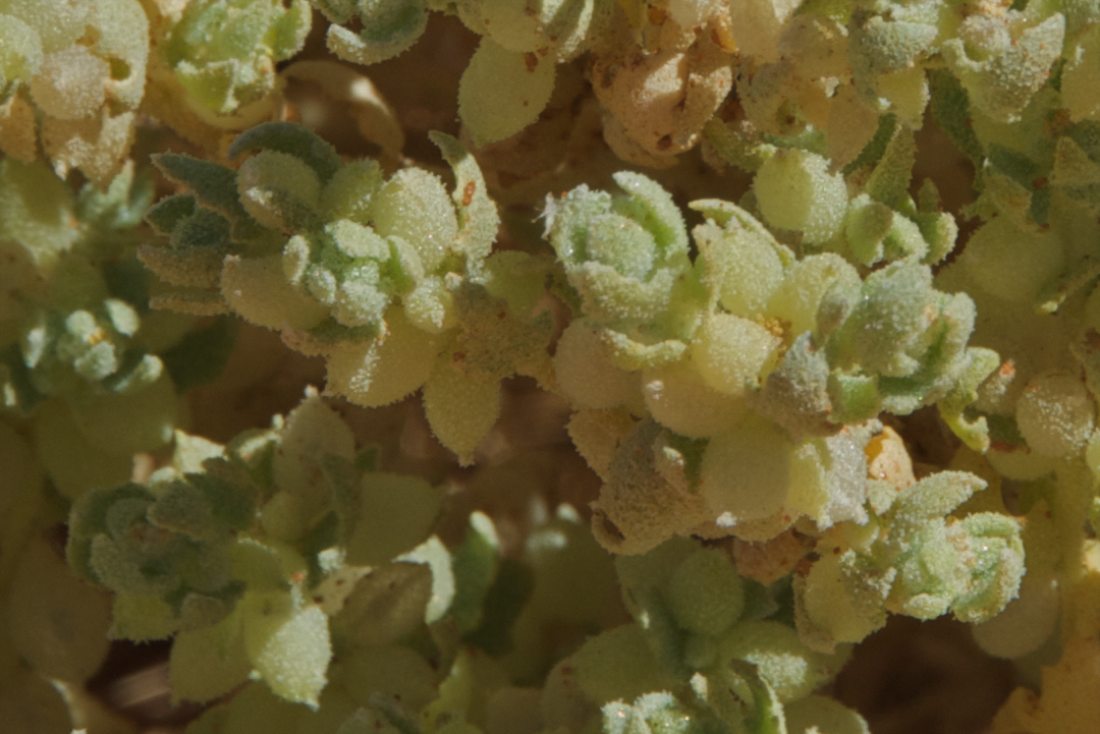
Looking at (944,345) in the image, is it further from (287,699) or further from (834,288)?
(287,699)

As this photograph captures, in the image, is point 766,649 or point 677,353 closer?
point 677,353

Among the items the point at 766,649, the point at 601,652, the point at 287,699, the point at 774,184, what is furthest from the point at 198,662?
the point at 774,184

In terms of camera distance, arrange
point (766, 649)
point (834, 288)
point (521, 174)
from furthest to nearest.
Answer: point (521, 174)
point (766, 649)
point (834, 288)

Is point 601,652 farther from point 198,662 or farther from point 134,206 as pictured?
point 134,206

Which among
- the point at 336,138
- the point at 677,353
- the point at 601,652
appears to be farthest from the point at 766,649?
the point at 336,138

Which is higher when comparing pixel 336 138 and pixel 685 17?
pixel 685 17

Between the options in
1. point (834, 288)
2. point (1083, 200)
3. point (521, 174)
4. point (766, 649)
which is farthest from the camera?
point (521, 174)

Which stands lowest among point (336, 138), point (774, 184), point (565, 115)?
point (336, 138)
